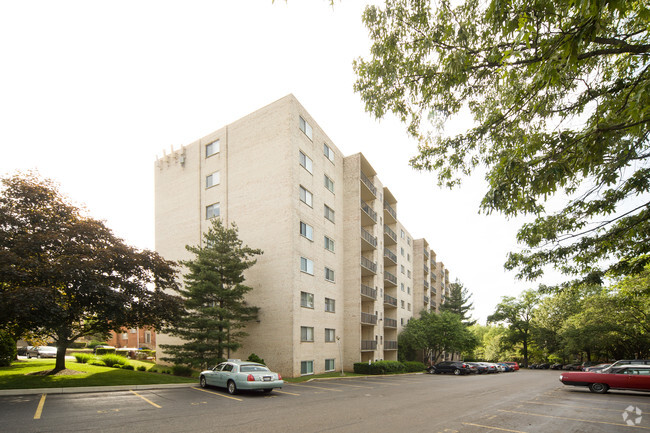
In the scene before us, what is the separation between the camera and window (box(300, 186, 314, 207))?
28172mm

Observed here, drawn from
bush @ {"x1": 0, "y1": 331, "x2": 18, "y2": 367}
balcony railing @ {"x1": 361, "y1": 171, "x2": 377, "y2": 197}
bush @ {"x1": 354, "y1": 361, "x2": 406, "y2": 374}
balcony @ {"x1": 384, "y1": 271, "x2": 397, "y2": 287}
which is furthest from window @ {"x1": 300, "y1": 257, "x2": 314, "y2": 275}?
bush @ {"x1": 0, "y1": 331, "x2": 18, "y2": 367}

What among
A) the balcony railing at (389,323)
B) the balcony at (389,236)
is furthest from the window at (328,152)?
the balcony railing at (389,323)

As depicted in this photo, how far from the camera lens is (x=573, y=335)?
1973 inches

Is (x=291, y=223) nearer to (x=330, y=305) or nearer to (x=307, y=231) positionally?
(x=307, y=231)

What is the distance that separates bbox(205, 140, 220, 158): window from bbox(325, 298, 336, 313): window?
15.8m

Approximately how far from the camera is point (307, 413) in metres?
11.6

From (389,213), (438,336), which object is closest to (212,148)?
(389,213)

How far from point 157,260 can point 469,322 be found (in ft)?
220

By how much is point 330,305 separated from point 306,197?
9340 millimetres

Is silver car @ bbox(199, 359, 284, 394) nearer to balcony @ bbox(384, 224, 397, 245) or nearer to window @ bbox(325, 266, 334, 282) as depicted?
Result: window @ bbox(325, 266, 334, 282)

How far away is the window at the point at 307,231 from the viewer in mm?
27634

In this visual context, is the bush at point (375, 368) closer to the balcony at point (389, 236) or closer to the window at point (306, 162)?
the balcony at point (389, 236)

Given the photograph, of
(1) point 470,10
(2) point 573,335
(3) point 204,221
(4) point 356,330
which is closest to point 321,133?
(3) point 204,221

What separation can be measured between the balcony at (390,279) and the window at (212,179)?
896 inches
